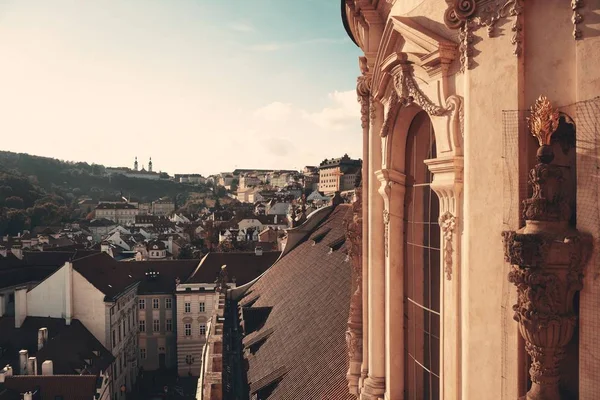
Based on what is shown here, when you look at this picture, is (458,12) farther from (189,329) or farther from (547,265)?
(189,329)

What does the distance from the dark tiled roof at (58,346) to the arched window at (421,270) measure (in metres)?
35.5

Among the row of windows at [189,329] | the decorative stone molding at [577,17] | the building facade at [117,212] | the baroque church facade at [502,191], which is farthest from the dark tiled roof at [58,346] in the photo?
the building facade at [117,212]

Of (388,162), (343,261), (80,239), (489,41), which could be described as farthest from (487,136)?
(80,239)

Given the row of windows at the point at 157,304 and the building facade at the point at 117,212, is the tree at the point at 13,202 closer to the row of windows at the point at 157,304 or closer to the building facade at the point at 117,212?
the building facade at the point at 117,212

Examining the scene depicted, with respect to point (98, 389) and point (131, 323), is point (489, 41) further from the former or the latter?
point (131, 323)

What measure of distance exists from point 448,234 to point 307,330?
41.1 ft

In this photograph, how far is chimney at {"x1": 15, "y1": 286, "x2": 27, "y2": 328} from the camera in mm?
43000

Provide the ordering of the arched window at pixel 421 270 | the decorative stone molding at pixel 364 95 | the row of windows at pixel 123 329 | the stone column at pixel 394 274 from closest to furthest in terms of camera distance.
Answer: the arched window at pixel 421 270 → the stone column at pixel 394 274 → the decorative stone molding at pixel 364 95 → the row of windows at pixel 123 329

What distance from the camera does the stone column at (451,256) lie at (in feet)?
20.4

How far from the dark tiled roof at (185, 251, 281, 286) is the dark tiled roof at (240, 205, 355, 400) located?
80.5ft

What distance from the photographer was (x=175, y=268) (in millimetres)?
58750

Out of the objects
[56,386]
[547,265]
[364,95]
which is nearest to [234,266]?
[56,386]

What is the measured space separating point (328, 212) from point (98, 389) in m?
19.5

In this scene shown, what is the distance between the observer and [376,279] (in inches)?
372
